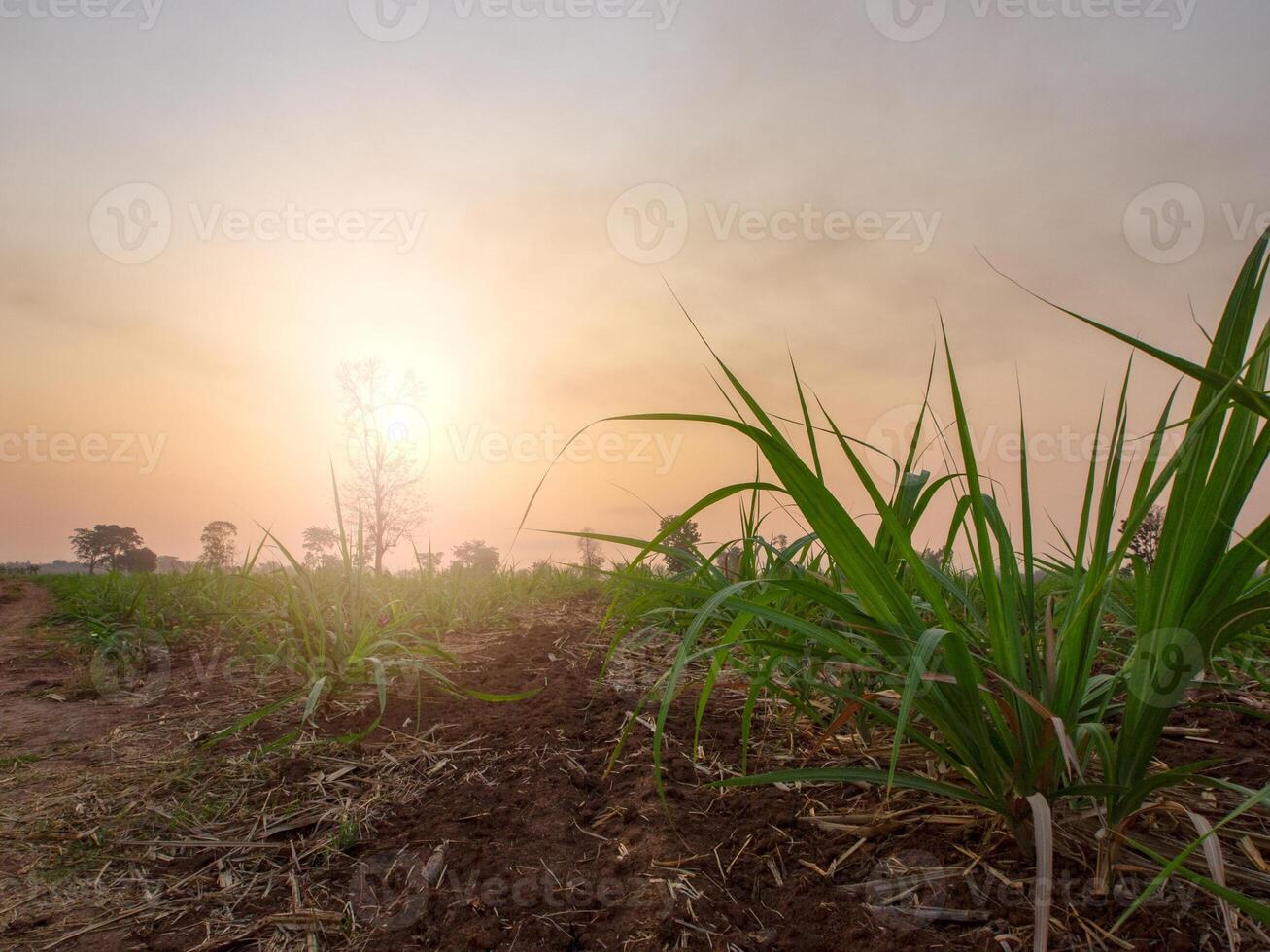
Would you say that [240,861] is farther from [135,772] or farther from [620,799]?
[620,799]

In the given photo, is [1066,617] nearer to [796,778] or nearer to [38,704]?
[796,778]

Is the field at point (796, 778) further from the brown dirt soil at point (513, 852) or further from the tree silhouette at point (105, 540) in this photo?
the tree silhouette at point (105, 540)

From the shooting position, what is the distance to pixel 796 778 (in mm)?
1326

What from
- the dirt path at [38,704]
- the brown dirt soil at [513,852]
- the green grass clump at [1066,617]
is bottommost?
the brown dirt soil at [513,852]

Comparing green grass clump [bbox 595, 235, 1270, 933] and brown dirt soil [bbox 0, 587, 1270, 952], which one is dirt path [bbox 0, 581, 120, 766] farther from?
green grass clump [bbox 595, 235, 1270, 933]

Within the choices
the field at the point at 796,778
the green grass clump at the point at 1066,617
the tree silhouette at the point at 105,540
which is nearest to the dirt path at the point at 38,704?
the field at the point at 796,778

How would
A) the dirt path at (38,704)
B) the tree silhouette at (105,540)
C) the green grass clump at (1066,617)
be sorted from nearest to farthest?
the green grass clump at (1066,617), the dirt path at (38,704), the tree silhouette at (105,540)

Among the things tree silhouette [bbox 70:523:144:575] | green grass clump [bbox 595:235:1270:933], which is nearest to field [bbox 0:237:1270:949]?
green grass clump [bbox 595:235:1270:933]

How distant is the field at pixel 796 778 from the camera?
1235 mm

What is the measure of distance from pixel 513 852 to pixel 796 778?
2.26 feet

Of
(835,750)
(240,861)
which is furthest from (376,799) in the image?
(835,750)

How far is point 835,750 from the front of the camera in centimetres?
187

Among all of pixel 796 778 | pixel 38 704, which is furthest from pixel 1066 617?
pixel 38 704

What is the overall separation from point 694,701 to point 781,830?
0.80 metres
